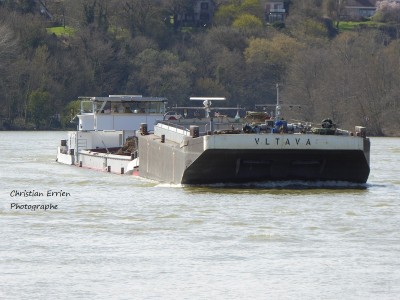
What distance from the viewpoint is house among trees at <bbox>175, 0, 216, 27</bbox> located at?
577 feet

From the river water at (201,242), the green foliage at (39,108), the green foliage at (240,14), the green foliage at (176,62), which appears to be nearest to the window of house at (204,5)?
the green foliage at (240,14)

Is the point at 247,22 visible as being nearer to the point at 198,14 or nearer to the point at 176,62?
the point at 198,14

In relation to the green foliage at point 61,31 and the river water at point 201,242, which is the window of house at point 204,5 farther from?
the river water at point 201,242

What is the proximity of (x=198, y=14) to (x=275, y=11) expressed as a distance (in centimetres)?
1177

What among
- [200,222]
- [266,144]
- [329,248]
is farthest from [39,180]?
[329,248]

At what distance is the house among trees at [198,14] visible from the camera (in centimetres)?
17588

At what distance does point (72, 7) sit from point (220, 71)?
651 inches

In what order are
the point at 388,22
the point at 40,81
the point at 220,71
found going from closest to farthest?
the point at 40,81
the point at 220,71
the point at 388,22

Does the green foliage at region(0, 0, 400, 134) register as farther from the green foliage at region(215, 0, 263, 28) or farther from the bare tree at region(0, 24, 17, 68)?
the green foliage at region(215, 0, 263, 28)

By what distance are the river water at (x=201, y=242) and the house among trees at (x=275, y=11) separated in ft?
435

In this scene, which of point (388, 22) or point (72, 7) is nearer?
point (72, 7)

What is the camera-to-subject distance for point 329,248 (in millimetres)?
34781

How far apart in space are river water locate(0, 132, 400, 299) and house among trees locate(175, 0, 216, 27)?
124 metres

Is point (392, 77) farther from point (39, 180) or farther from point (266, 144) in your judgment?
point (266, 144)
